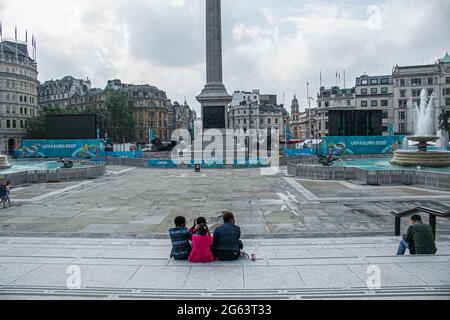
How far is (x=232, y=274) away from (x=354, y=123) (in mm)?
48262

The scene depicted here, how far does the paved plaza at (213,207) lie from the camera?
14875mm

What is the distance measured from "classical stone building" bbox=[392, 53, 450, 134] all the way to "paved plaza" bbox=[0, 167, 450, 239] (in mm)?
77802

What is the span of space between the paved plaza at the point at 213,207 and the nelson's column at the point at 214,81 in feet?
84.7

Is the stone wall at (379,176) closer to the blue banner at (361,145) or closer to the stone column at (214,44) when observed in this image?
the blue banner at (361,145)

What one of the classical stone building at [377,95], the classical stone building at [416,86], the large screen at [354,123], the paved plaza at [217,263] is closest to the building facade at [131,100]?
the classical stone building at [377,95]

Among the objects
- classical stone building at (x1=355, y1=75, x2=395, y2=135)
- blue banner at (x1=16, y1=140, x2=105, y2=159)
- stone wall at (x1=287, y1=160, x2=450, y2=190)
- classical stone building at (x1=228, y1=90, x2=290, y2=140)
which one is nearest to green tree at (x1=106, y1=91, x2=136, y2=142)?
classical stone building at (x1=228, y1=90, x2=290, y2=140)

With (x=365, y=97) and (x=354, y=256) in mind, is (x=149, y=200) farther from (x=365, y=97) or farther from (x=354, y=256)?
(x=365, y=97)

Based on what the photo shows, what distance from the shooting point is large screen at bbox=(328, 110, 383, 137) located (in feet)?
171

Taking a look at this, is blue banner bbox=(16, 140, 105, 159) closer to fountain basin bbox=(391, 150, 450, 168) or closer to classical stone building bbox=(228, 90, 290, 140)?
fountain basin bbox=(391, 150, 450, 168)

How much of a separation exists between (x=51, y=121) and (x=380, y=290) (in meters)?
51.7

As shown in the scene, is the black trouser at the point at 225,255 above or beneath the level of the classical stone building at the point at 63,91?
beneath
